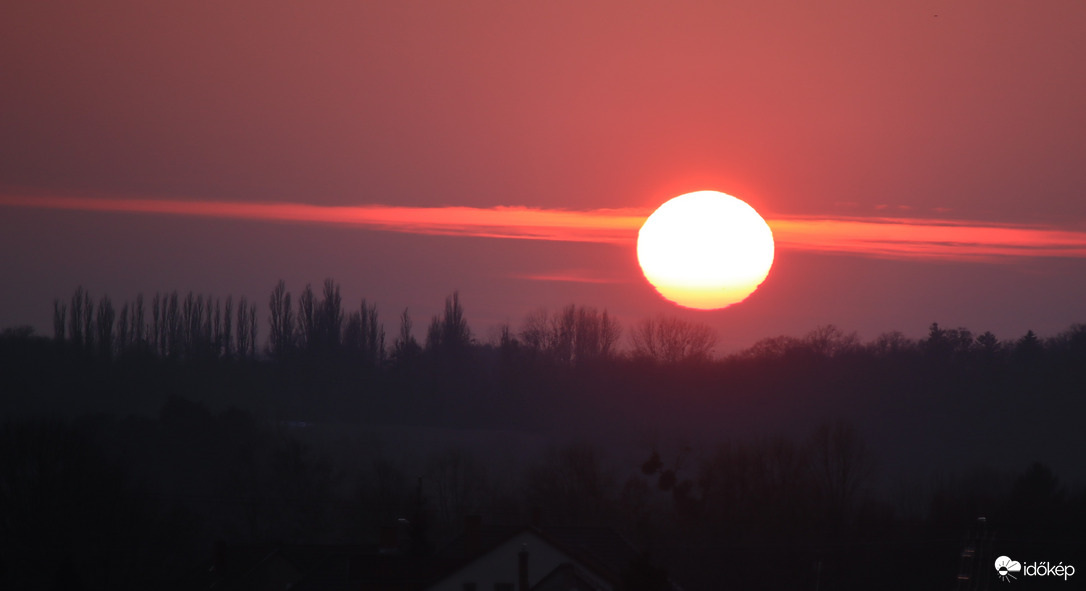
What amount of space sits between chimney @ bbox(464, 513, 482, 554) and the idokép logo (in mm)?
21423

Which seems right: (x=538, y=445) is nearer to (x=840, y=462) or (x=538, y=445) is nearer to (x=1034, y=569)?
(x=840, y=462)

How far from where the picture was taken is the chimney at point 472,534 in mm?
43444

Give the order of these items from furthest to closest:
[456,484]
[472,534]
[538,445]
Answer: [538,445]
[456,484]
[472,534]

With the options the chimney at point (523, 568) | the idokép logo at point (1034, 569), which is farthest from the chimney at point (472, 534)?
the idokép logo at point (1034, 569)

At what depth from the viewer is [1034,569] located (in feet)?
176

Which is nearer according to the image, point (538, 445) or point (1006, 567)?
point (1006, 567)

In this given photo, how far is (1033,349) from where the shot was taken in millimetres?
123750

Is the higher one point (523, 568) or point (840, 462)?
point (523, 568)

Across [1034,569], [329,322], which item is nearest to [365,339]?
[329,322]

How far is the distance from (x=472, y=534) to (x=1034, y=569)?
24.7 m

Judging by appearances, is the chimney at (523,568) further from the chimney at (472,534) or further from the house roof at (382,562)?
the chimney at (472,534)

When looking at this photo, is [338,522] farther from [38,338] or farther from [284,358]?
[38,338]

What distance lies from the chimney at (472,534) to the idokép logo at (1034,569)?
21423 millimetres

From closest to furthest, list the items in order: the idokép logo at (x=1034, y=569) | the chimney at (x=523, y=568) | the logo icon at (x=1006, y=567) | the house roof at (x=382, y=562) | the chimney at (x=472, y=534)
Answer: the chimney at (x=523, y=568)
the house roof at (x=382, y=562)
the chimney at (x=472, y=534)
the logo icon at (x=1006, y=567)
the idokép logo at (x=1034, y=569)
